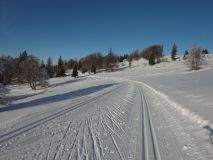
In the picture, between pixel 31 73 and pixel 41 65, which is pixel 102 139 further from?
pixel 41 65

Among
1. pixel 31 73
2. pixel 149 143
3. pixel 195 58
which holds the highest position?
pixel 195 58

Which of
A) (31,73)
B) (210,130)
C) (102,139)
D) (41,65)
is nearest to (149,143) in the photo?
(102,139)

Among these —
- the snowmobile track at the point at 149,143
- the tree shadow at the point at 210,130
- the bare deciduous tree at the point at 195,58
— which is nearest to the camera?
the snowmobile track at the point at 149,143

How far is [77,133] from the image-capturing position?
21.9 feet

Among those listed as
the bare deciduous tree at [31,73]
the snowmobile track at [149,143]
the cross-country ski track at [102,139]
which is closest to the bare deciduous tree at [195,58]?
the bare deciduous tree at [31,73]

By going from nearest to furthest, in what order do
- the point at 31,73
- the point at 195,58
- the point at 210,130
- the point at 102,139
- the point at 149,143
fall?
1. the point at 149,143
2. the point at 102,139
3. the point at 210,130
4. the point at 31,73
5. the point at 195,58

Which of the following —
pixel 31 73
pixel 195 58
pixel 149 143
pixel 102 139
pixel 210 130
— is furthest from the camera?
pixel 195 58

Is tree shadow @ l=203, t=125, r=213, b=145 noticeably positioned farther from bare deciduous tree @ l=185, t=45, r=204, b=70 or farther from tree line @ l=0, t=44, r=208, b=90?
bare deciduous tree @ l=185, t=45, r=204, b=70

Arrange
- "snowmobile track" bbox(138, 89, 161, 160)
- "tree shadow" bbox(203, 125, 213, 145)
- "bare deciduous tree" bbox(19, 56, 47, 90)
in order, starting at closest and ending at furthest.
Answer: "snowmobile track" bbox(138, 89, 161, 160) < "tree shadow" bbox(203, 125, 213, 145) < "bare deciduous tree" bbox(19, 56, 47, 90)

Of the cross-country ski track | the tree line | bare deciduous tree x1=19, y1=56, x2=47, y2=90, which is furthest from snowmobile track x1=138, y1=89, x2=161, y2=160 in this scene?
bare deciduous tree x1=19, y1=56, x2=47, y2=90

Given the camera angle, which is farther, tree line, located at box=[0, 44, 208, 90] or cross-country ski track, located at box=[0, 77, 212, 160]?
tree line, located at box=[0, 44, 208, 90]

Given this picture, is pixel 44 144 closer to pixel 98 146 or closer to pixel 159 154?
pixel 98 146

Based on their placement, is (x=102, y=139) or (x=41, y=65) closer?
(x=102, y=139)

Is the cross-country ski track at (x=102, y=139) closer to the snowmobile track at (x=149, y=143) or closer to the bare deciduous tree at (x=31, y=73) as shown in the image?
the snowmobile track at (x=149, y=143)
